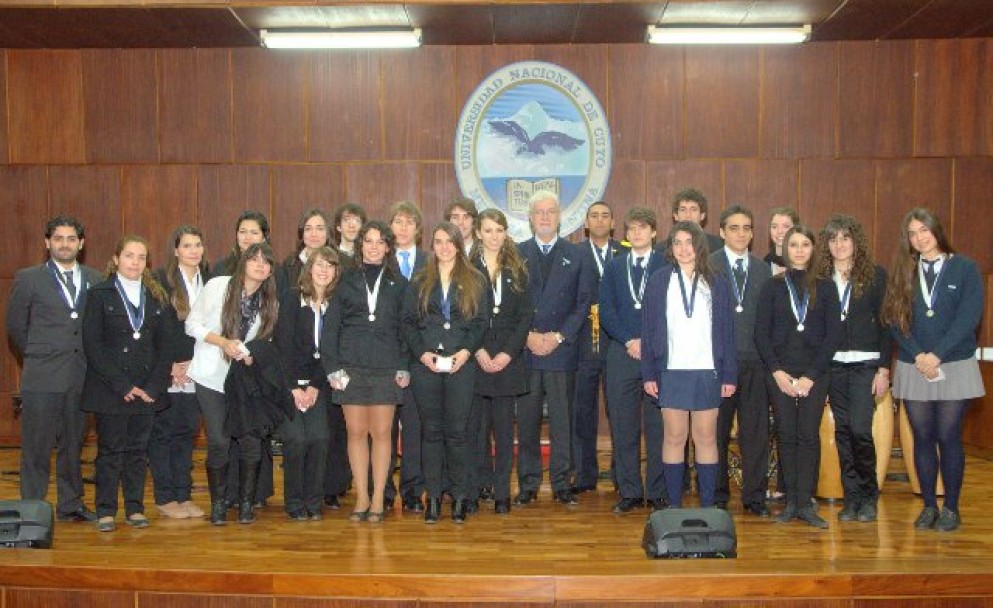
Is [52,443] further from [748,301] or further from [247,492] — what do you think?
[748,301]

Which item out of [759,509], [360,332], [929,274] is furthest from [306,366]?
[929,274]

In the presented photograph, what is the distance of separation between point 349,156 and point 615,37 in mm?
2113

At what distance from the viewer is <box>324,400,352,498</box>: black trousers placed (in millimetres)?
5594

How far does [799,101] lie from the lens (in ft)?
25.3

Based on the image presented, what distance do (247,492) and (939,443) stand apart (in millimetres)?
3323

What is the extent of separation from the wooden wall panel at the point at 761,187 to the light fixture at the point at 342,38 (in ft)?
8.18

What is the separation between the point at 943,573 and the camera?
345 cm

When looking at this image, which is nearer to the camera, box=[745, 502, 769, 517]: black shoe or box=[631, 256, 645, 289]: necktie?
box=[745, 502, 769, 517]: black shoe

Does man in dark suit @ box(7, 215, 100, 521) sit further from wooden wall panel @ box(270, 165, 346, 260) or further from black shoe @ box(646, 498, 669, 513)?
black shoe @ box(646, 498, 669, 513)

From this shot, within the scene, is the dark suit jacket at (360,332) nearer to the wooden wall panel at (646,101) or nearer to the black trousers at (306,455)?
the black trousers at (306,455)

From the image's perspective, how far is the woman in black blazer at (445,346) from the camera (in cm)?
517

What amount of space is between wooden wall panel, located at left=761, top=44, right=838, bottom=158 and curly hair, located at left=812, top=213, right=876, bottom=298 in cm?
268

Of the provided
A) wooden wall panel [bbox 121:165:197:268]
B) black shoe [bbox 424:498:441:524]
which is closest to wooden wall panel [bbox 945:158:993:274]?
black shoe [bbox 424:498:441:524]

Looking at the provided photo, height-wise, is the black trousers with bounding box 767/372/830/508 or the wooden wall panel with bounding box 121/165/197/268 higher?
the wooden wall panel with bounding box 121/165/197/268
